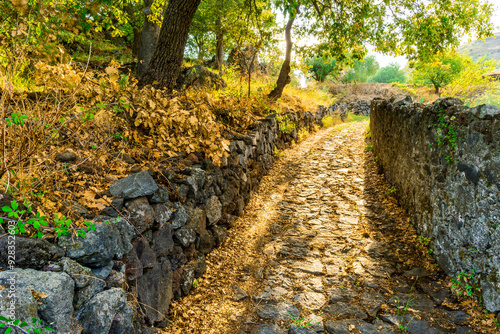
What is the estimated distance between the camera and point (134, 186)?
2.84 metres

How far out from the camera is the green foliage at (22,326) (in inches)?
54.0

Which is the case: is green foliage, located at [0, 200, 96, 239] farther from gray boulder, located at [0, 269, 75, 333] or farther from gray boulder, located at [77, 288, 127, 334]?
gray boulder, located at [77, 288, 127, 334]

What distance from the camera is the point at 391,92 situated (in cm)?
2323

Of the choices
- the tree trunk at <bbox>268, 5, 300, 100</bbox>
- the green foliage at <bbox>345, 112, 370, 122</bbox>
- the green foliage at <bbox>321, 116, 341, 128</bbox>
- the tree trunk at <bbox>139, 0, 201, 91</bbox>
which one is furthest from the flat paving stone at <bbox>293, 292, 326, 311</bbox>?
the green foliage at <bbox>345, 112, 370, 122</bbox>

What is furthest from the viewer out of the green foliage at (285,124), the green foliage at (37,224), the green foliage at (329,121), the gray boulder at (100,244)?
the green foliage at (329,121)

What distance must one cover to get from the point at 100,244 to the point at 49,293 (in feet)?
1.69

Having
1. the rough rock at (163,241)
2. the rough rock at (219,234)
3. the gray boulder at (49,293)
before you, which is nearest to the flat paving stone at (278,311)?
the rough rock at (163,241)

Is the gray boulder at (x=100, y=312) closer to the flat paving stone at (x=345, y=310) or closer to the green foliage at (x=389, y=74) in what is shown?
the flat paving stone at (x=345, y=310)

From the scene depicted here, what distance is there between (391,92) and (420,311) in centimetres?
2363

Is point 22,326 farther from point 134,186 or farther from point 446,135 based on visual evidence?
point 446,135

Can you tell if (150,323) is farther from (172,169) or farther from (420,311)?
(420,311)

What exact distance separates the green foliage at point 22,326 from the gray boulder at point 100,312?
0.29 meters

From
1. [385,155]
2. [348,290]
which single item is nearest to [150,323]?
[348,290]

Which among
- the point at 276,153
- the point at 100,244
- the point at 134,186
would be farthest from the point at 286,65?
the point at 100,244
